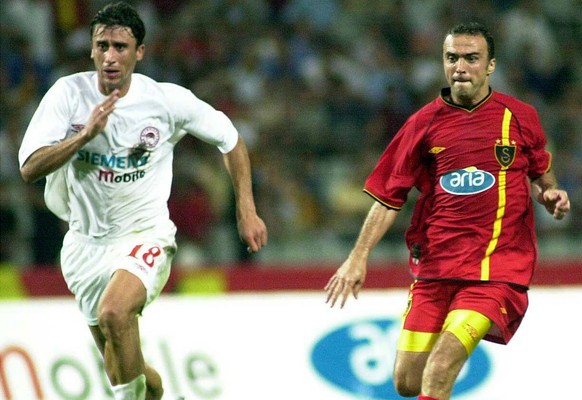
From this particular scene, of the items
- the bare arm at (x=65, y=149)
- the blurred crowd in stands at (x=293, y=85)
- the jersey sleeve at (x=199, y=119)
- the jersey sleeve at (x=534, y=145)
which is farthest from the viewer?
the blurred crowd in stands at (x=293, y=85)

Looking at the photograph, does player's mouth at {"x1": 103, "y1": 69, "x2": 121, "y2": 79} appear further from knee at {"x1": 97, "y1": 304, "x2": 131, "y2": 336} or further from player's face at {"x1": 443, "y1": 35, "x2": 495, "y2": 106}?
player's face at {"x1": 443, "y1": 35, "x2": 495, "y2": 106}

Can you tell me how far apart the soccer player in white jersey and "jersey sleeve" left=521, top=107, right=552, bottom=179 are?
4.56ft

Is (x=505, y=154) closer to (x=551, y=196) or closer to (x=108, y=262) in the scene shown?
(x=551, y=196)

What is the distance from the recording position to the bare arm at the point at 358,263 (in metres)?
5.48

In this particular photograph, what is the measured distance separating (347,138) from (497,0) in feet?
8.06

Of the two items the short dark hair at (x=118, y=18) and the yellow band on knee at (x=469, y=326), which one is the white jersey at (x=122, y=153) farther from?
the yellow band on knee at (x=469, y=326)

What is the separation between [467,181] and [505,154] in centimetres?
22

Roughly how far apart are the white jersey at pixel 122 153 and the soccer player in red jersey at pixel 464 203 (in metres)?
1.01

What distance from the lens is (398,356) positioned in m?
5.81

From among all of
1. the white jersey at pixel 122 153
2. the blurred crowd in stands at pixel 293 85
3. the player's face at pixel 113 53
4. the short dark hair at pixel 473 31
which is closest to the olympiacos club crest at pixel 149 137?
the white jersey at pixel 122 153

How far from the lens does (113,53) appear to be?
220 inches

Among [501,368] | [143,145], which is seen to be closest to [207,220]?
[501,368]

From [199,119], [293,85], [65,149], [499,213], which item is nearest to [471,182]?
[499,213]

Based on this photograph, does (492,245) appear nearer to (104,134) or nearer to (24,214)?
(104,134)
